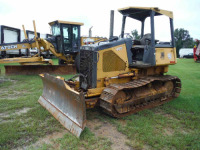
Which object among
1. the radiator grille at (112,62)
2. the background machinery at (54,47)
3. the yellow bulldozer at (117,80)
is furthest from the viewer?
the background machinery at (54,47)

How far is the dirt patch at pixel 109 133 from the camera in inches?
139

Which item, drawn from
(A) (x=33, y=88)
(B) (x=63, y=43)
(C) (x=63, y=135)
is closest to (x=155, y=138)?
(C) (x=63, y=135)

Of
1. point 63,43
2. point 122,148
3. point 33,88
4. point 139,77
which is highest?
point 63,43

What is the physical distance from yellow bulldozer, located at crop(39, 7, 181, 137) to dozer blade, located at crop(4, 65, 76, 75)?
208 inches

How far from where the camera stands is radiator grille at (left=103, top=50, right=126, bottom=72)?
→ 5.01 metres

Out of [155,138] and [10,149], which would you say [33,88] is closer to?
[10,149]

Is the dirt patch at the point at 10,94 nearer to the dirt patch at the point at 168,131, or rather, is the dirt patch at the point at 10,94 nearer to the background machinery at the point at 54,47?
the background machinery at the point at 54,47

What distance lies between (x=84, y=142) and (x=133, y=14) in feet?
14.1

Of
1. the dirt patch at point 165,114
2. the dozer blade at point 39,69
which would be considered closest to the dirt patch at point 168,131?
the dirt patch at point 165,114

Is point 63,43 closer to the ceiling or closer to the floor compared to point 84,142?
closer to the ceiling

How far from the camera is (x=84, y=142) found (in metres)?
3.56

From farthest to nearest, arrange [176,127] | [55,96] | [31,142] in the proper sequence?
1. [55,96]
2. [176,127]
3. [31,142]

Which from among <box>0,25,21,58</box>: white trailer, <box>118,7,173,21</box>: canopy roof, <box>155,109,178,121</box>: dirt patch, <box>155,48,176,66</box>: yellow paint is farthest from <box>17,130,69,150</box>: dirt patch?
<box>0,25,21,58</box>: white trailer

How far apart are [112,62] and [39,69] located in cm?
695
